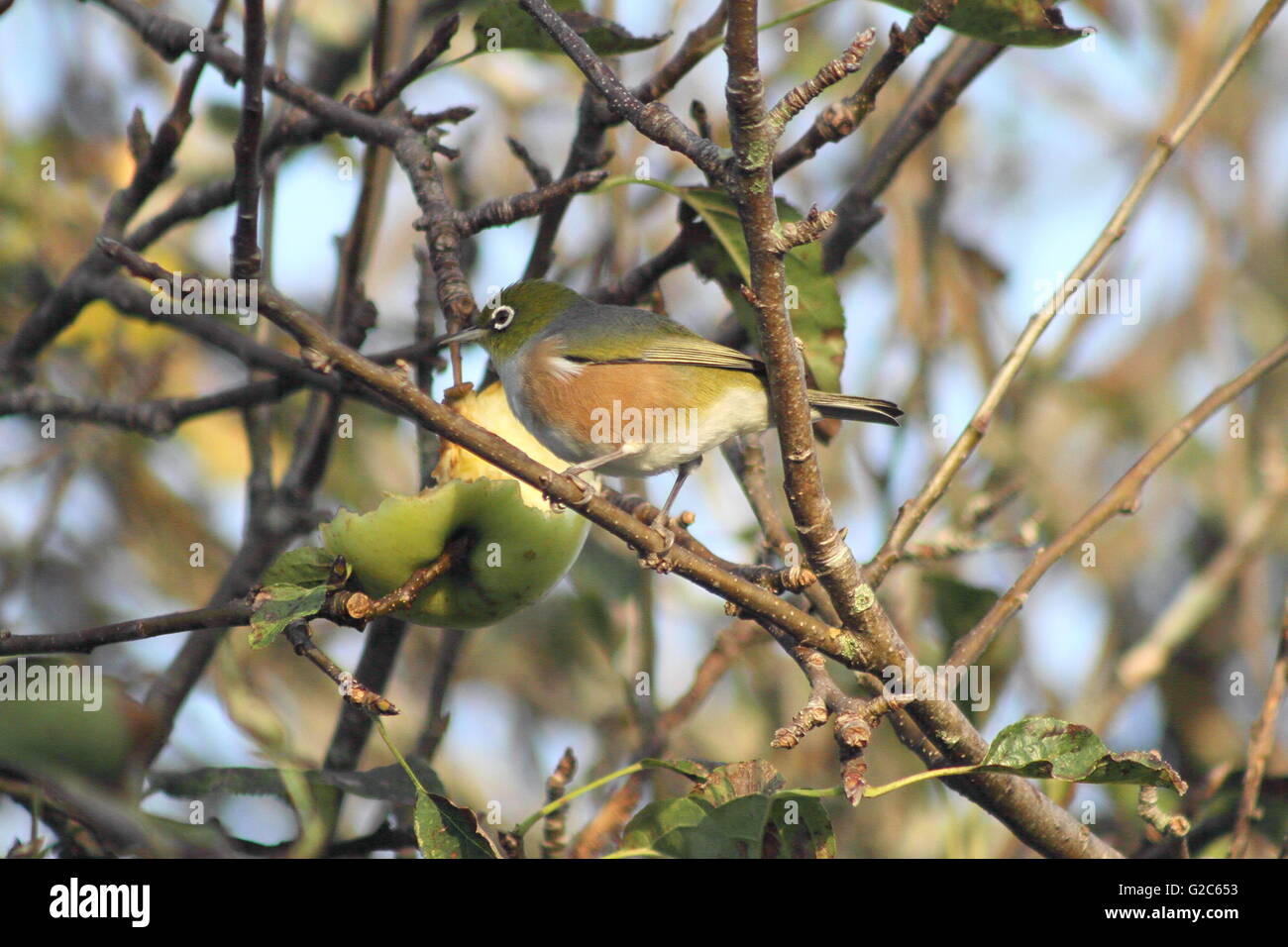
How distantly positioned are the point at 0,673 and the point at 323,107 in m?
1.96

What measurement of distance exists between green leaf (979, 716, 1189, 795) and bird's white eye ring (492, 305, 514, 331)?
263 cm

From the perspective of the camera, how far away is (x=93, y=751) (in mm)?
2275

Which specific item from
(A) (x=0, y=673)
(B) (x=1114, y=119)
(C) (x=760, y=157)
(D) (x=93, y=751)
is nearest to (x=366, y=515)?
(D) (x=93, y=751)

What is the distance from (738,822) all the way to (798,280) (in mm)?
1866

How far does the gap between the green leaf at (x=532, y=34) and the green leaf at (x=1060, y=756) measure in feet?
7.57

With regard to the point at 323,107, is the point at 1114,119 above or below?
above

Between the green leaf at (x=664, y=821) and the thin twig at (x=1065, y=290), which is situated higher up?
the thin twig at (x=1065, y=290)

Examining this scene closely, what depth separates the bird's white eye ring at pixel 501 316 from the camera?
4484mm

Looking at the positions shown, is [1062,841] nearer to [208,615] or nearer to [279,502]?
[208,615]

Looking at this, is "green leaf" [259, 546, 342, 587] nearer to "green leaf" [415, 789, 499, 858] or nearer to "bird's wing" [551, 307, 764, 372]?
"green leaf" [415, 789, 499, 858]

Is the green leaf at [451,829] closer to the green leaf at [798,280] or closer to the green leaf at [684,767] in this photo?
the green leaf at [684,767]

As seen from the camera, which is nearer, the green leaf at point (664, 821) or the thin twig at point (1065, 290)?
the green leaf at point (664, 821)

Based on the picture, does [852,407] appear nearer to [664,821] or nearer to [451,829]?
[664,821]

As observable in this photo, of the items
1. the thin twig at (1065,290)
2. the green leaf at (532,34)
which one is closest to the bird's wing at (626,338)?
the green leaf at (532,34)
